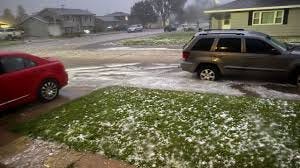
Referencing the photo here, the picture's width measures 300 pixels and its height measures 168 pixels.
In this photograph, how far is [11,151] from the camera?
5.32 meters

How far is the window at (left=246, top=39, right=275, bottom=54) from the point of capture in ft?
26.7

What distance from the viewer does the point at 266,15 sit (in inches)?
911

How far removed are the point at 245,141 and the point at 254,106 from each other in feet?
5.43

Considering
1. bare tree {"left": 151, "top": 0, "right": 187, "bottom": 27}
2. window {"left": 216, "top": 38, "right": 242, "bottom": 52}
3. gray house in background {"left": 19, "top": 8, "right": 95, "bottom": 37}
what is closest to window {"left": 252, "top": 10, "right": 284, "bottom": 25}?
window {"left": 216, "top": 38, "right": 242, "bottom": 52}

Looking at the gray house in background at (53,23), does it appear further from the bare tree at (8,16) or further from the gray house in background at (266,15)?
the gray house in background at (266,15)

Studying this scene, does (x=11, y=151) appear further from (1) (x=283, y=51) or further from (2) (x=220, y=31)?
(1) (x=283, y=51)

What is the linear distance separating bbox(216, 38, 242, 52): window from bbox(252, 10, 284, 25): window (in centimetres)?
1691

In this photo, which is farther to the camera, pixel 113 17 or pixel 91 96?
pixel 113 17

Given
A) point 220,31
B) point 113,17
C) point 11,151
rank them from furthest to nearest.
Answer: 1. point 113,17
2. point 220,31
3. point 11,151

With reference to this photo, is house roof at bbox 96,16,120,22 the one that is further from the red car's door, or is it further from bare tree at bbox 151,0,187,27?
the red car's door

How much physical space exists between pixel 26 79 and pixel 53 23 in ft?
180

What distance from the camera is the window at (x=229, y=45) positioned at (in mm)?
8616

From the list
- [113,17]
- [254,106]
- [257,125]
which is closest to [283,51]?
[254,106]

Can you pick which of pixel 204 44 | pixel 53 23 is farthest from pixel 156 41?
pixel 53 23
